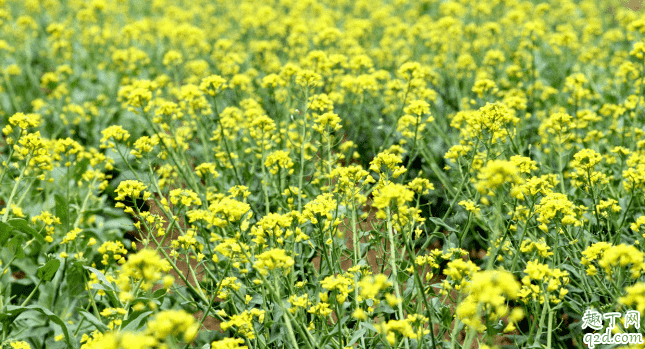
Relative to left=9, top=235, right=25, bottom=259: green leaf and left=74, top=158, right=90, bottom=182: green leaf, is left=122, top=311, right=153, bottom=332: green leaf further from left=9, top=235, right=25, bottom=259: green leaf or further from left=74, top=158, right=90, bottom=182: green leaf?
left=74, top=158, right=90, bottom=182: green leaf

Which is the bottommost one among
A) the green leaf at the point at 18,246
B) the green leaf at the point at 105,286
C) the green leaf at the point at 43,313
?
the green leaf at the point at 43,313

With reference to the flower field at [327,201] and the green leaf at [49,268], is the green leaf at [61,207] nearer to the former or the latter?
the flower field at [327,201]

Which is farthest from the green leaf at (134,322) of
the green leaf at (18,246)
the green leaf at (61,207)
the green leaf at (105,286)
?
the green leaf at (61,207)

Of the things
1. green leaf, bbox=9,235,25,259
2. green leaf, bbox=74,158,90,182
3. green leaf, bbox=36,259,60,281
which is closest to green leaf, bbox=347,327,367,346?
green leaf, bbox=36,259,60,281

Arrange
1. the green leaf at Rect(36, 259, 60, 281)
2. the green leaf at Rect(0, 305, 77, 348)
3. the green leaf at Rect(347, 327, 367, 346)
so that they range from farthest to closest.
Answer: the green leaf at Rect(36, 259, 60, 281) → the green leaf at Rect(0, 305, 77, 348) → the green leaf at Rect(347, 327, 367, 346)

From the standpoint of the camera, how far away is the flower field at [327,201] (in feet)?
8.04

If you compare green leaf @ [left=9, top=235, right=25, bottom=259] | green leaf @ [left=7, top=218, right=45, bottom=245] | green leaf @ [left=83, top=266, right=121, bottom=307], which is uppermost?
green leaf @ [left=7, top=218, right=45, bottom=245]

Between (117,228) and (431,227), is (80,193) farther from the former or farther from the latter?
(431,227)

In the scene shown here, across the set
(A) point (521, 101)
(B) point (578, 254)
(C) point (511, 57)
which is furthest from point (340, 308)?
(C) point (511, 57)

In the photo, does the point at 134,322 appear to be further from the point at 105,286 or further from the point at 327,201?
the point at 327,201

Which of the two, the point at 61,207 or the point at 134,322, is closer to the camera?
the point at 134,322

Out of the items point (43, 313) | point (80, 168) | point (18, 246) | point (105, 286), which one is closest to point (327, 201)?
point (105, 286)

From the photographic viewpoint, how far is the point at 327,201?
2814mm

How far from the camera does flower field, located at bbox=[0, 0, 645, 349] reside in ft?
8.04
